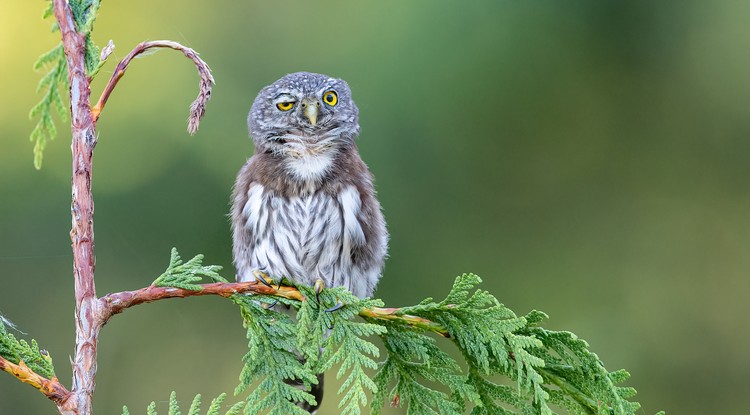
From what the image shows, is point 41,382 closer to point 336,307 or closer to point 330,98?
point 336,307

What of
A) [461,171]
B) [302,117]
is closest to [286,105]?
[302,117]

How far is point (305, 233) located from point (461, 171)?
306cm

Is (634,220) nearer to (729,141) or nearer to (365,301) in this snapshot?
(729,141)

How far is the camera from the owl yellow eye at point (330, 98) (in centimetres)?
280

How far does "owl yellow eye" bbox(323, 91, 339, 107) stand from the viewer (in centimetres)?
280

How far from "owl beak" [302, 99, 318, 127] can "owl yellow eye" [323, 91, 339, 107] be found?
0.06m

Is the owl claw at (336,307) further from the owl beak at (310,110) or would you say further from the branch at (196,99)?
the owl beak at (310,110)

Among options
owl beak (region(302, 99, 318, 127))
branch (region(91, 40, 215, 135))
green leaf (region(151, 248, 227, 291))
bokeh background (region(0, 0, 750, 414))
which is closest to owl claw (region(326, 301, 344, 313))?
green leaf (region(151, 248, 227, 291))

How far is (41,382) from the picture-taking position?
1589mm

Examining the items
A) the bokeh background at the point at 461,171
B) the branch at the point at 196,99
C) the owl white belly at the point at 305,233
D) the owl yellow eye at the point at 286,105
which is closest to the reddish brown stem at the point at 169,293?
the branch at the point at 196,99

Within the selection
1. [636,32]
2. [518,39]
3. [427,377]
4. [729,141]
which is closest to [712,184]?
[729,141]

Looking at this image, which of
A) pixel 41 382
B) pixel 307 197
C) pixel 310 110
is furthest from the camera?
pixel 310 110

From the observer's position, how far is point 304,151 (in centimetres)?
265

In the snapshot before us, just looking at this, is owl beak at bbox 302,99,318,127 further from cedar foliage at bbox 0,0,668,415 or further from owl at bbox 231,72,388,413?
cedar foliage at bbox 0,0,668,415
